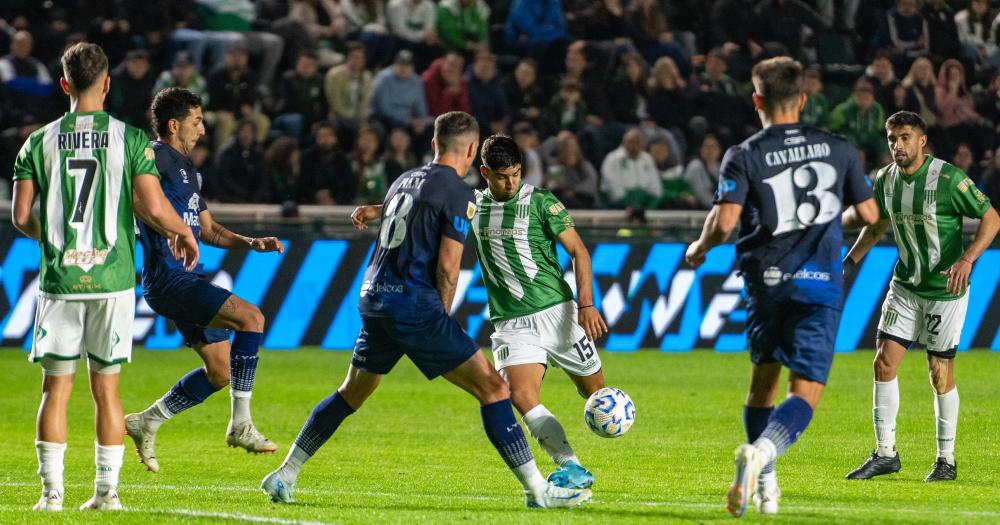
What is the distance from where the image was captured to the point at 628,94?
2097 centimetres

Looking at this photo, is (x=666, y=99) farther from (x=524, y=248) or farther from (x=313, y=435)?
(x=313, y=435)

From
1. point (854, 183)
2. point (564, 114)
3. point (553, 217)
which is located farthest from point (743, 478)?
point (564, 114)

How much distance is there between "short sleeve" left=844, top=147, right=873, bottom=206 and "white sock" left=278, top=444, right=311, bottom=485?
3.04 metres

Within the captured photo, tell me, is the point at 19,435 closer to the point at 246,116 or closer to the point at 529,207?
the point at 529,207

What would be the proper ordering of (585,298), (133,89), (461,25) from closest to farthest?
(585,298) < (133,89) < (461,25)

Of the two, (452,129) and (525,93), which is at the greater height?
(452,129)

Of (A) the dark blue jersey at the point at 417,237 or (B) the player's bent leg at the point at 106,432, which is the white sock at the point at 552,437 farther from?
(B) the player's bent leg at the point at 106,432

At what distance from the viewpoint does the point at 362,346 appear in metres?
7.55

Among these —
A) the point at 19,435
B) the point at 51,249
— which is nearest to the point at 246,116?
the point at 19,435

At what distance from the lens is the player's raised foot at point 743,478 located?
254 inches

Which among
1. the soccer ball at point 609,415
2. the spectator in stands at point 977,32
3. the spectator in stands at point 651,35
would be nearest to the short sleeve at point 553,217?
the soccer ball at point 609,415

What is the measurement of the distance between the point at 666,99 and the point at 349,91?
14.5 ft

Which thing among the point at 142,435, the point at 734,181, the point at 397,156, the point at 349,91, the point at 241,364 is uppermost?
the point at 734,181

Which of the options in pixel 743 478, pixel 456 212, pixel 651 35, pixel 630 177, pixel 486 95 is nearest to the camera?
pixel 743 478
